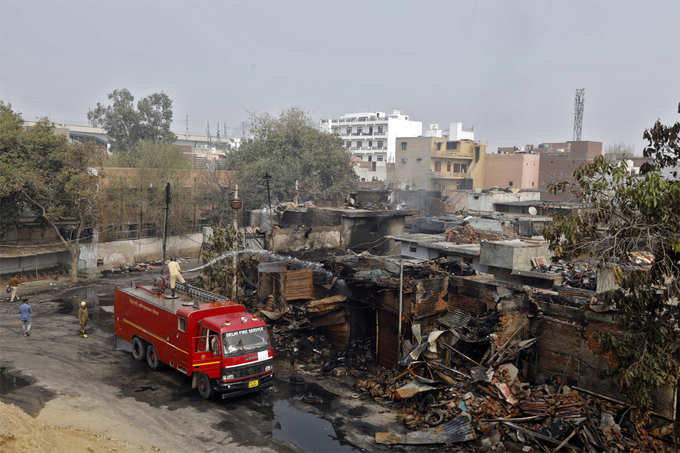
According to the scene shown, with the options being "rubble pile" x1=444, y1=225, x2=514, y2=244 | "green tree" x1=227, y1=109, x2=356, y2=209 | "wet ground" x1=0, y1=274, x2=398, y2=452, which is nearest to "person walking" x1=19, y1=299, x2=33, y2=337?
"wet ground" x1=0, y1=274, x2=398, y2=452

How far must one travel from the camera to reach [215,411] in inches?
560

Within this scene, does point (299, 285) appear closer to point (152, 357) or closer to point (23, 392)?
point (152, 357)

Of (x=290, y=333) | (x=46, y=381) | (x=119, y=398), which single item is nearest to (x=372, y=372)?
(x=290, y=333)

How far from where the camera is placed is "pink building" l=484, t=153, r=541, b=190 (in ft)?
236

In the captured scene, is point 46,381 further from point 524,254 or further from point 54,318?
point 524,254

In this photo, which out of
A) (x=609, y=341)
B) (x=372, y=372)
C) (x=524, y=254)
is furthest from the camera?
(x=524, y=254)

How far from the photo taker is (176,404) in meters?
14.6

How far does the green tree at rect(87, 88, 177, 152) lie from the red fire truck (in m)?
56.4

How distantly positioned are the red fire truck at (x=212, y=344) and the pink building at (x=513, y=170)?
206 feet

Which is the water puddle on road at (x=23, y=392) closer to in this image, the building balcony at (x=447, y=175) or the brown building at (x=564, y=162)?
the building balcony at (x=447, y=175)

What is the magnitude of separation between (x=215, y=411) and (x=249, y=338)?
84.9 inches

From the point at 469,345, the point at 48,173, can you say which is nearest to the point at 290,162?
the point at 48,173

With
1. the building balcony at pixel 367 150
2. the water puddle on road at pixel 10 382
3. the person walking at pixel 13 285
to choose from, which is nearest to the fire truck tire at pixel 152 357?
the water puddle on road at pixel 10 382

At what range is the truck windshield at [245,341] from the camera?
47.7 feet
